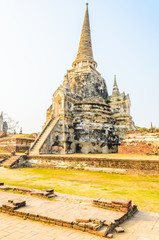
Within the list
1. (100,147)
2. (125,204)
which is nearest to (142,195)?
(125,204)

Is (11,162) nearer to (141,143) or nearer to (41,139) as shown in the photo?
(41,139)

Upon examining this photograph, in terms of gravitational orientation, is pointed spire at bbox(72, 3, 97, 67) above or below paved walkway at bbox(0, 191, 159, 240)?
above

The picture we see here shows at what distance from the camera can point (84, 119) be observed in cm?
2223

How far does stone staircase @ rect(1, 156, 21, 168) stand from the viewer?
15.2 metres

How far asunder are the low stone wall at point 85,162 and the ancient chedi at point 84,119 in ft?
5.50

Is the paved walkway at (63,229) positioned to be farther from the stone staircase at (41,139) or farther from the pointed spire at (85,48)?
the pointed spire at (85,48)

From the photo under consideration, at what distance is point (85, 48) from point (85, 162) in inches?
866

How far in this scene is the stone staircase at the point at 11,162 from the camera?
49.8 ft

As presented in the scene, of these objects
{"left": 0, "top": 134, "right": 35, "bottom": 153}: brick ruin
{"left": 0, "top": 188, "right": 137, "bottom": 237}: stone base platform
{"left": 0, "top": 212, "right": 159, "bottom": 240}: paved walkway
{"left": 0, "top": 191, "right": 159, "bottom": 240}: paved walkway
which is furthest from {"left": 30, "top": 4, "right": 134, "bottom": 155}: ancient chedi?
{"left": 0, "top": 212, "right": 159, "bottom": 240}: paved walkway

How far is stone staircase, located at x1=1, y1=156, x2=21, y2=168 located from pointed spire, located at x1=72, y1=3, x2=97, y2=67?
60.9 feet

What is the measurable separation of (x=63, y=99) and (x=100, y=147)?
6.98 metres

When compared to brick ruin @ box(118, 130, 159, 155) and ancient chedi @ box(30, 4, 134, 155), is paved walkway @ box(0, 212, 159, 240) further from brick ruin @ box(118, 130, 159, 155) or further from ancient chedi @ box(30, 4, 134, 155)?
ancient chedi @ box(30, 4, 134, 155)

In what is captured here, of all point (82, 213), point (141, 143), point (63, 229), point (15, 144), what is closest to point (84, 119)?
point (141, 143)

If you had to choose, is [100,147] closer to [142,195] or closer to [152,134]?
[152,134]
